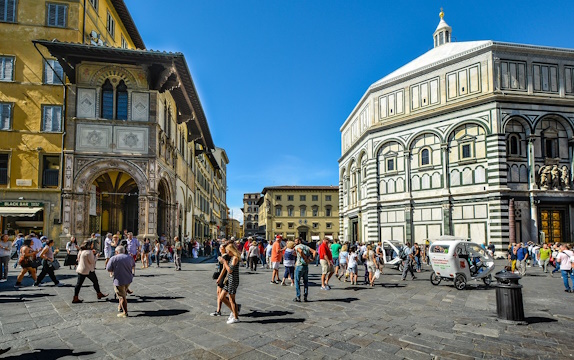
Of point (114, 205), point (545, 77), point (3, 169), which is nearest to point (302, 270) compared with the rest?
point (3, 169)

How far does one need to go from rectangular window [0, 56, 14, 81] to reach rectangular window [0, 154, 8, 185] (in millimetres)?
3841

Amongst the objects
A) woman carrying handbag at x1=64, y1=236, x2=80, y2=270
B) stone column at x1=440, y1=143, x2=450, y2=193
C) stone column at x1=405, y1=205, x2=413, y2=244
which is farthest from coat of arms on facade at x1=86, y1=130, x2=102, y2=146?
stone column at x1=440, y1=143, x2=450, y2=193

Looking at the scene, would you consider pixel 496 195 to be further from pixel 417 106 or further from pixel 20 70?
pixel 20 70

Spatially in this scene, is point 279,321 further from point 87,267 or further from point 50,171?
point 50,171

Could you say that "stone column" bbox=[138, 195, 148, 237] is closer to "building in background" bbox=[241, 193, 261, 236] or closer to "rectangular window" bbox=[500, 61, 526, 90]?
"rectangular window" bbox=[500, 61, 526, 90]

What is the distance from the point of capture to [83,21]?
69.1 ft

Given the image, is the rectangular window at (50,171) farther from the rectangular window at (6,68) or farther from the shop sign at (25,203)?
the rectangular window at (6,68)

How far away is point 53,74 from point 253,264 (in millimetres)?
13512

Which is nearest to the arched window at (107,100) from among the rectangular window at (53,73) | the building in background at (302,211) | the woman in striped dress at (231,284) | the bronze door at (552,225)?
the rectangular window at (53,73)

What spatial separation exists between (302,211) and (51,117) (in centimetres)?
5570

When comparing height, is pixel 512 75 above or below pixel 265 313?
above

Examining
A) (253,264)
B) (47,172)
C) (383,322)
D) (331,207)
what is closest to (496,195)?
(253,264)

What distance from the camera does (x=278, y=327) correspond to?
7129 millimetres

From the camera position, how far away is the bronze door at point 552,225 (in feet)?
89.0
